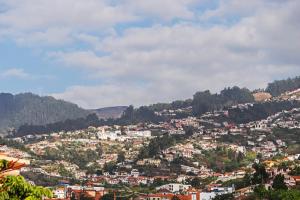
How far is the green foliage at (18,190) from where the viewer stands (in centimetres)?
1186

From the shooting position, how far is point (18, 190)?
12195mm

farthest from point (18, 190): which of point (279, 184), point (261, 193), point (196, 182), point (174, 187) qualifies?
point (196, 182)

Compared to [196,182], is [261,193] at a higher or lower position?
higher

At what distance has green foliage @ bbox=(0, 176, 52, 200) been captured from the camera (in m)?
11.9

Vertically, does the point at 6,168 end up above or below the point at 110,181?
above

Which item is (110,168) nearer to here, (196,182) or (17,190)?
(196,182)

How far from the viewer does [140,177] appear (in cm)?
14300

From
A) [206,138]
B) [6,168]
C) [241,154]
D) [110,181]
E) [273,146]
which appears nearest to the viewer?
[6,168]

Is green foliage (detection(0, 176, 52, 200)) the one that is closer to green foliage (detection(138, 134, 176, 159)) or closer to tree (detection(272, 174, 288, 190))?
tree (detection(272, 174, 288, 190))

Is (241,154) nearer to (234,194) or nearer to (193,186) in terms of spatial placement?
(193,186)

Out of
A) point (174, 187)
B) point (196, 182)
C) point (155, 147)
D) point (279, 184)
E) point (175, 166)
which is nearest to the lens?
point (279, 184)

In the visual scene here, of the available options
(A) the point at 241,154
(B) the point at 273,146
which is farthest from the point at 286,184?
(B) the point at 273,146

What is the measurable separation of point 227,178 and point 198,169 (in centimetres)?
2845

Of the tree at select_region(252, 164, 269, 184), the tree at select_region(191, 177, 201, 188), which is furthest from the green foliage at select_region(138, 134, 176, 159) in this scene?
the tree at select_region(252, 164, 269, 184)
